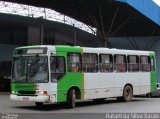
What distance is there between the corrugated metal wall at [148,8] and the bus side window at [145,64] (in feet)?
33.8

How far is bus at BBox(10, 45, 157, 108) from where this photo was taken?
700 inches

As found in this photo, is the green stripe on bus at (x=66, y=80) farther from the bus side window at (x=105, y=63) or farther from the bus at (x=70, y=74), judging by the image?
the bus side window at (x=105, y=63)

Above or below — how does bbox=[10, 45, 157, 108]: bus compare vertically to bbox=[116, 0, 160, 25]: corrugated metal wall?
below

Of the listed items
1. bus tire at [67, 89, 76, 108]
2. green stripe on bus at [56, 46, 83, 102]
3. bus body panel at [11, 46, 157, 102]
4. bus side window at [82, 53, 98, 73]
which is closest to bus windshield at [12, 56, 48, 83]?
bus body panel at [11, 46, 157, 102]

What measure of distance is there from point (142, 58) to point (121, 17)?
65.9 ft

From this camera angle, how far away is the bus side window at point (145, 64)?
955 inches

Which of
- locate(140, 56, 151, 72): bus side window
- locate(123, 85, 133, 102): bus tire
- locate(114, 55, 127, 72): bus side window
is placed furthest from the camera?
locate(140, 56, 151, 72): bus side window

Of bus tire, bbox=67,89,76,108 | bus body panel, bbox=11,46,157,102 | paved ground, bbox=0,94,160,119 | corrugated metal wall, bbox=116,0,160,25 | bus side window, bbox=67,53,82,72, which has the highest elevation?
corrugated metal wall, bbox=116,0,160,25

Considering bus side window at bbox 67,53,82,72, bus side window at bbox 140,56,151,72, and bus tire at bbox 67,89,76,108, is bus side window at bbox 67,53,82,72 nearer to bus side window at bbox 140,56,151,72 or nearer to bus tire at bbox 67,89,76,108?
bus tire at bbox 67,89,76,108

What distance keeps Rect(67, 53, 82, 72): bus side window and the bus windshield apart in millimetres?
1414

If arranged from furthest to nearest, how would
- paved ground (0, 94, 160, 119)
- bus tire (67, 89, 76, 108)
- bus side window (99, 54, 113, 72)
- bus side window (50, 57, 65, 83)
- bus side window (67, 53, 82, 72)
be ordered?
bus side window (99, 54, 113, 72)
bus side window (67, 53, 82, 72)
bus tire (67, 89, 76, 108)
bus side window (50, 57, 65, 83)
paved ground (0, 94, 160, 119)

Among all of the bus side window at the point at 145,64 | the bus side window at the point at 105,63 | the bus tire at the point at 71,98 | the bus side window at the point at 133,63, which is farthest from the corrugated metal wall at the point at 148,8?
the bus tire at the point at 71,98

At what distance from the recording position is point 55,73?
1806cm

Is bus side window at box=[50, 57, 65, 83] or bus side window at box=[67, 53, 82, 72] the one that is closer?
bus side window at box=[50, 57, 65, 83]
